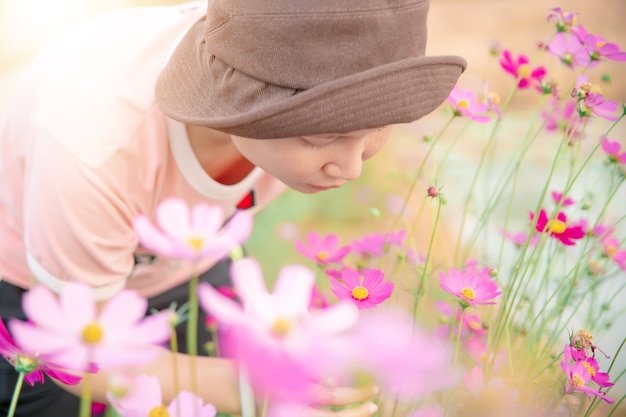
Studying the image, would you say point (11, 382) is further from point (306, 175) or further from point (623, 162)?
point (623, 162)

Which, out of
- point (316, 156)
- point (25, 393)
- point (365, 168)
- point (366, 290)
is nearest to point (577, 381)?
point (366, 290)

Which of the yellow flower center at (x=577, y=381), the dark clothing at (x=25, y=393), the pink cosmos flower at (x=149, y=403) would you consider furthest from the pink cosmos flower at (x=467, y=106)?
the dark clothing at (x=25, y=393)

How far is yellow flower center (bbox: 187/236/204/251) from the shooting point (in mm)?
255

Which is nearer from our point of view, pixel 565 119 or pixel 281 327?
pixel 281 327

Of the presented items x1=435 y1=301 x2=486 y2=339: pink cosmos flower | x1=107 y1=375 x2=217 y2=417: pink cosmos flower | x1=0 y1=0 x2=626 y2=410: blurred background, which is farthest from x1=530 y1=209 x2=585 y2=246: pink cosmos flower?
x1=0 y1=0 x2=626 y2=410: blurred background

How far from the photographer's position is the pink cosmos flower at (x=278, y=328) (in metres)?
0.21

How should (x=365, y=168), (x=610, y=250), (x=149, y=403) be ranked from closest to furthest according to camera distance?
(x=149, y=403)
(x=610, y=250)
(x=365, y=168)

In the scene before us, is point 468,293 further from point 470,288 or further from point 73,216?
point 73,216

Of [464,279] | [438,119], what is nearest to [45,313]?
[464,279]

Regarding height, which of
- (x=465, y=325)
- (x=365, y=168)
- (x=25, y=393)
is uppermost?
(x=465, y=325)

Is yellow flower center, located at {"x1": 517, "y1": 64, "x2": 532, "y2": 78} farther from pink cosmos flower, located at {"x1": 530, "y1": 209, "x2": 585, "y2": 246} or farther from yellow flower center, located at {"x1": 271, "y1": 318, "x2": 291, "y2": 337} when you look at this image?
yellow flower center, located at {"x1": 271, "y1": 318, "x2": 291, "y2": 337}

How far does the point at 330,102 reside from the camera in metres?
0.48

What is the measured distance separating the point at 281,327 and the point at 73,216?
1.51ft

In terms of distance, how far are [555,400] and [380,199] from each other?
0.93 m
